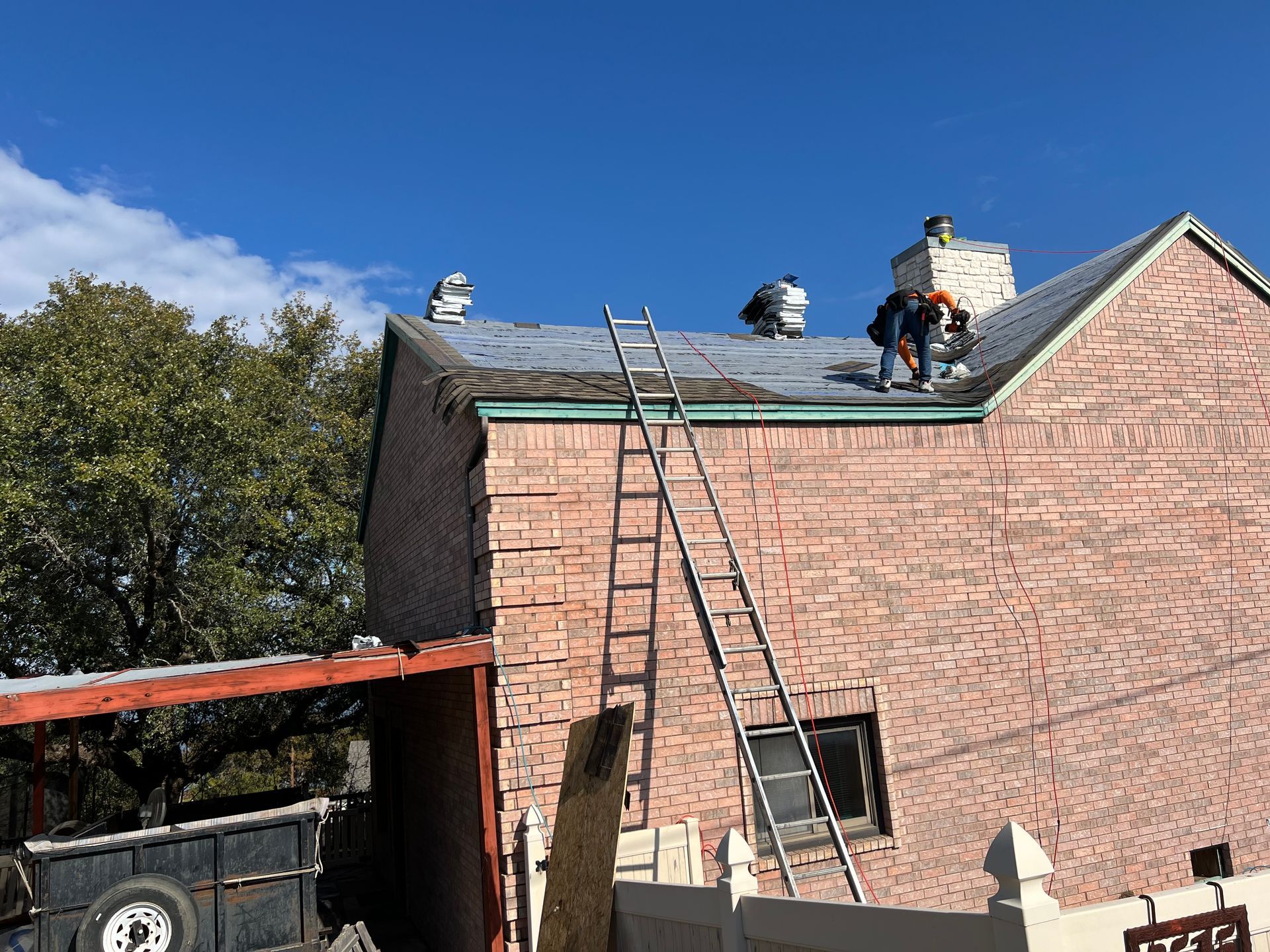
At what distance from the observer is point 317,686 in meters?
6.27

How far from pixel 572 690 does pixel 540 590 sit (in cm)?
76

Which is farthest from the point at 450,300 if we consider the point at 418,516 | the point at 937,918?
the point at 937,918

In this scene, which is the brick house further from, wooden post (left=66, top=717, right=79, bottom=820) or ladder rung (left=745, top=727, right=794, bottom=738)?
wooden post (left=66, top=717, right=79, bottom=820)

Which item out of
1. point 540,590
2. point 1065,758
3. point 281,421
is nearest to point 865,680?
point 1065,758

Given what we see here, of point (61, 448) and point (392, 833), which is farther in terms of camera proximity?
point (61, 448)

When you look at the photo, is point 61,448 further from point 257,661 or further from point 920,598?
point 920,598

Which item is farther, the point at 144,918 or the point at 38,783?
the point at 38,783

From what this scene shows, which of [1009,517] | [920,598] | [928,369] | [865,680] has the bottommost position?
[865,680]

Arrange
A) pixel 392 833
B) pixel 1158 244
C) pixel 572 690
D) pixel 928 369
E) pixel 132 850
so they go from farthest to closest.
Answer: pixel 392 833
pixel 1158 244
pixel 928 369
pixel 572 690
pixel 132 850

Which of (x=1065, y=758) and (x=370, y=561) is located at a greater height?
(x=370, y=561)

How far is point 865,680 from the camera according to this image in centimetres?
719

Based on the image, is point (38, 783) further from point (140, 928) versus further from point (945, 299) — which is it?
point (945, 299)

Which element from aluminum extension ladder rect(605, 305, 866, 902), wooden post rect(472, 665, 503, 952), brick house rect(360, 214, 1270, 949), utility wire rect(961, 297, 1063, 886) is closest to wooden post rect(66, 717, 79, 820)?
brick house rect(360, 214, 1270, 949)

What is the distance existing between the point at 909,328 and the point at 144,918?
8.19 metres
